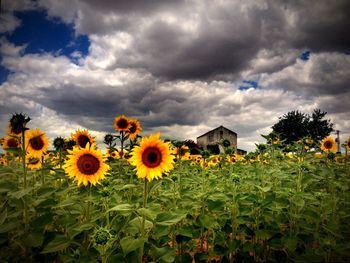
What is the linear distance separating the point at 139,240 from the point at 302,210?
8.25 feet

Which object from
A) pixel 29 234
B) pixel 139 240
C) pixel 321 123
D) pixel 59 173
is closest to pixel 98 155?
pixel 59 173

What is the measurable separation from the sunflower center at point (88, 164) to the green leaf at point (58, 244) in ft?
2.68

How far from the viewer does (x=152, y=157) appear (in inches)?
124

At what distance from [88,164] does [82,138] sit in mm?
1439

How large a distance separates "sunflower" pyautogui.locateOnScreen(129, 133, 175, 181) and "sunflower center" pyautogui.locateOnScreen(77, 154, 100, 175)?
0.58 m

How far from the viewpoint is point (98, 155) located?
353 cm

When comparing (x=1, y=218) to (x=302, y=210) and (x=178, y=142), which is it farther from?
(x=302, y=210)

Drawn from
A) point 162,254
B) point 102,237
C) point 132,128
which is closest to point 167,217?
point 162,254

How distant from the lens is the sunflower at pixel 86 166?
3322 mm

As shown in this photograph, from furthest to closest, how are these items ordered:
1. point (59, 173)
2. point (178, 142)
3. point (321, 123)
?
point (321, 123), point (178, 142), point (59, 173)

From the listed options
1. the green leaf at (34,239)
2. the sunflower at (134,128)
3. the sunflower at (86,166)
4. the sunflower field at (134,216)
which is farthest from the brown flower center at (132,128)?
the green leaf at (34,239)

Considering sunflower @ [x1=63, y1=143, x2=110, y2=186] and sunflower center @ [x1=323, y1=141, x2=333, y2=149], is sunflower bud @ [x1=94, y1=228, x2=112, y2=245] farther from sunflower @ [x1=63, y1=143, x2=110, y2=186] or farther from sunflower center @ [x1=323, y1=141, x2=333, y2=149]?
sunflower center @ [x1=323, y1=141, x2=333, y2=149]

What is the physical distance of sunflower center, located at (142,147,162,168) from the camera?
3.08 metres

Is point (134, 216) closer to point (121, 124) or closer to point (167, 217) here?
point (167, 217)
